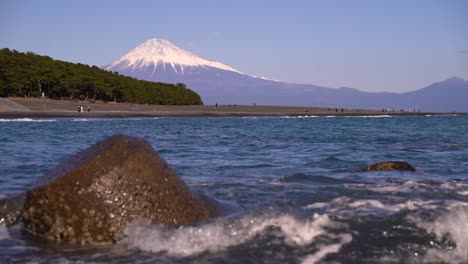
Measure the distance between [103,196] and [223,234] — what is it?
1336 mm

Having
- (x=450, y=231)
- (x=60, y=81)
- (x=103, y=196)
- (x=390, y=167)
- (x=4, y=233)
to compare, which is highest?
(x=60, y=81)

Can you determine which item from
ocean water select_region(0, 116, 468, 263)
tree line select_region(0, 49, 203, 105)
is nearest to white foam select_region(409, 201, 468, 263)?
ocean water select_region(0, 116, 468, 263)

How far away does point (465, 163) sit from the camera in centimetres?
1439

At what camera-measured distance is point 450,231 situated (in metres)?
5.88

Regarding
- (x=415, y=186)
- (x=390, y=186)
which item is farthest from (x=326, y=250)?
(x=415, y=186)

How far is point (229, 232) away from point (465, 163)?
34.4 ft

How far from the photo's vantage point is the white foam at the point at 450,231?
16.7 feet

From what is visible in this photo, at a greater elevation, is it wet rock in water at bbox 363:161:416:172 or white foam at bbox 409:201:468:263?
white foam at bbox 409:201:468:263

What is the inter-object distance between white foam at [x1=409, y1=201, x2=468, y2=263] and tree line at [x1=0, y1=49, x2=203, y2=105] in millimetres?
81846

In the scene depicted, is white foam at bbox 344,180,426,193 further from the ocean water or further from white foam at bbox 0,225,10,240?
white foam at bbox 0,225,10,240

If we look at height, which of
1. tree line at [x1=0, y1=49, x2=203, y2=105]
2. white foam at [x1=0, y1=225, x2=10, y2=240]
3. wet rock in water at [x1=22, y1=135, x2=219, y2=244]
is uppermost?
tree line at [x1=0, y1=49, x2=203, y2=105]

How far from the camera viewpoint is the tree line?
269 feet

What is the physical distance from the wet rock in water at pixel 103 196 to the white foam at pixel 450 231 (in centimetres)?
269

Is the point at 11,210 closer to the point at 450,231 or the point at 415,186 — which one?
the point at 450,231
